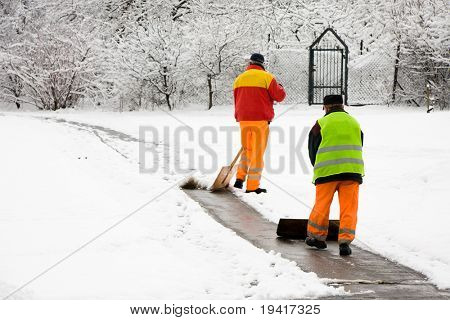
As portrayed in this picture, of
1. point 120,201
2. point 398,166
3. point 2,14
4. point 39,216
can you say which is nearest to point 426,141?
point 398,166

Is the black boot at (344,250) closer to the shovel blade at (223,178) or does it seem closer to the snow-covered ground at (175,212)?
the snow-covered ground at (175,212)

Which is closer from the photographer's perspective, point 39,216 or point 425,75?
point 39,216

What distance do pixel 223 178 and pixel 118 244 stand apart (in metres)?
3.81

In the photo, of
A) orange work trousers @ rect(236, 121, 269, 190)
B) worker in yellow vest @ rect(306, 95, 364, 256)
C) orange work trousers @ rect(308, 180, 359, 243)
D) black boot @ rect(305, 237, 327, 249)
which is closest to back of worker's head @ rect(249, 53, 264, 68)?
orange work trousers @ rect(236, 121, 269, 190)

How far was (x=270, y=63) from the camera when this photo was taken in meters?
24.4

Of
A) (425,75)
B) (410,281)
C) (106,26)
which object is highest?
(106,26)

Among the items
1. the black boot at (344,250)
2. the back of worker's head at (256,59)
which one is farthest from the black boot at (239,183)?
the black boot at (344,250)

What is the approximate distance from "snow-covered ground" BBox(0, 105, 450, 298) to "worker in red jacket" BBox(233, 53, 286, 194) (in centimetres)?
43

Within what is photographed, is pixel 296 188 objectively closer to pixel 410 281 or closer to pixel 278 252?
pixel 278 252

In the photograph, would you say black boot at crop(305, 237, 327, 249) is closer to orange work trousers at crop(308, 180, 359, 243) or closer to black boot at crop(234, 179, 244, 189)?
orange work trousers at crop(308, 180, 359, 243)

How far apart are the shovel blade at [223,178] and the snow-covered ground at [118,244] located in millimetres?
621

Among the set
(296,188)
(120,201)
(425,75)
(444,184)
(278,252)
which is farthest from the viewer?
(425,75)

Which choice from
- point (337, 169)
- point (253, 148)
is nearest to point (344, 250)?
point (337, 169)

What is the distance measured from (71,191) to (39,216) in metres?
1.33
